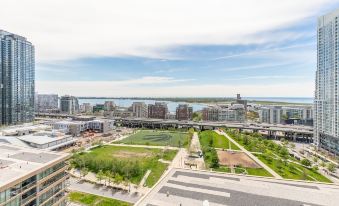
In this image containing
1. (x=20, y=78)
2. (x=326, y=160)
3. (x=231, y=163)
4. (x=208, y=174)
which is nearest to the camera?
(x=208, y=174)

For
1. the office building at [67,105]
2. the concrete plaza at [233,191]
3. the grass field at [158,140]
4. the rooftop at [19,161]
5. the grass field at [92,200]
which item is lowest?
the grass field at [92,200]

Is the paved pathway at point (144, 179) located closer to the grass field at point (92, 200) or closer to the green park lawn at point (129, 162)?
the green park lawn at point (129, 162)

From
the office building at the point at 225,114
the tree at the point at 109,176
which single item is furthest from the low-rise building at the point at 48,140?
the office building at the point at 225,114

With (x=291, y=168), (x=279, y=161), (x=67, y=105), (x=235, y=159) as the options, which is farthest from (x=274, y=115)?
(x=67, y=105)

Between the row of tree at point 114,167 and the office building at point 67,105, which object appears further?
the office building at point 67,105

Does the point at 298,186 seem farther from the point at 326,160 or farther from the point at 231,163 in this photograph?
the point at 326,160

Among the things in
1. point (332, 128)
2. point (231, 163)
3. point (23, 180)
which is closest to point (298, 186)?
point (23, 180)
